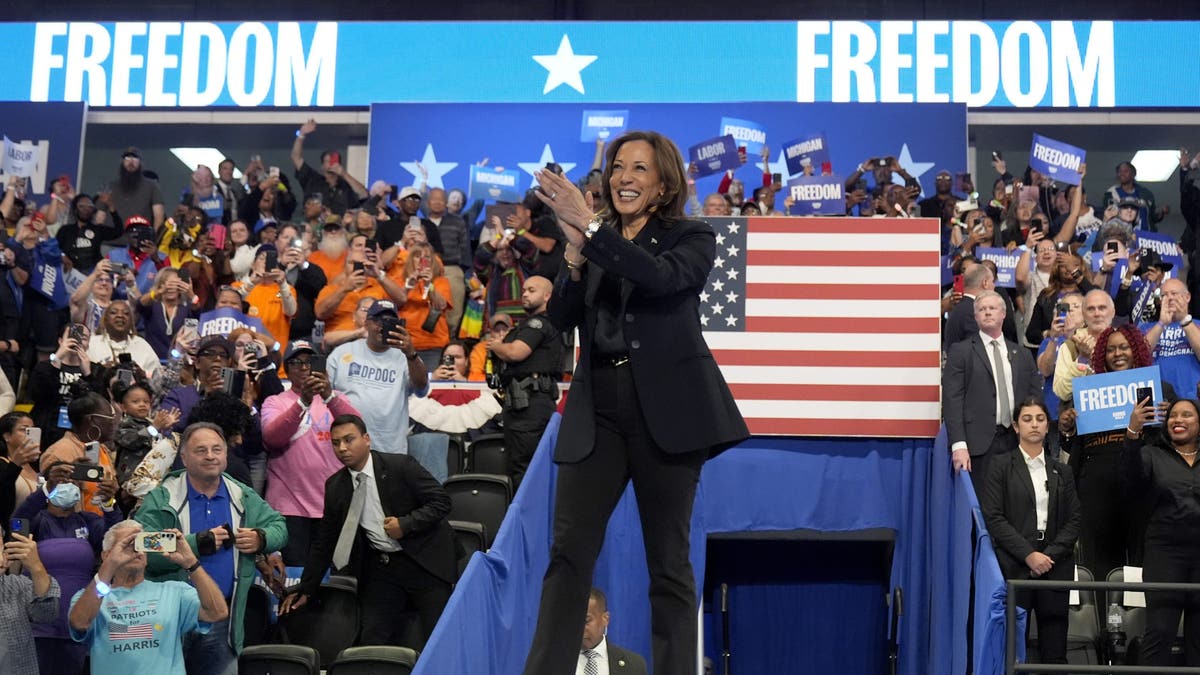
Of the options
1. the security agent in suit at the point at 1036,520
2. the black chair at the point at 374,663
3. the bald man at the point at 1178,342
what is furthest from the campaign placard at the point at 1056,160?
the black chair at the point at 374,663

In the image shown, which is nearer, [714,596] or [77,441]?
[77,441]

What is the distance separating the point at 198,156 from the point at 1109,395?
11876mm

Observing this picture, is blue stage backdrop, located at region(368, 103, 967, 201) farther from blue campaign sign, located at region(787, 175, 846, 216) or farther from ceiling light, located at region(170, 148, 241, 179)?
blue campaign sign, located at region(787, 175, 846, 216)

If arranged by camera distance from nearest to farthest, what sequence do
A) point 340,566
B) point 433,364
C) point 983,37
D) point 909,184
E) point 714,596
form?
point 340,566, point 433,364, point 714,596, point 909,184, point 983,37

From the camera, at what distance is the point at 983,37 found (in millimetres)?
16219

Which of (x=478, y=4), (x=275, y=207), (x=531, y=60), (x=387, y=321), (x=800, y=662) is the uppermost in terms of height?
(x=478, y=4)

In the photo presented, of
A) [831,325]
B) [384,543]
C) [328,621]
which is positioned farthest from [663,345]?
[831,325]

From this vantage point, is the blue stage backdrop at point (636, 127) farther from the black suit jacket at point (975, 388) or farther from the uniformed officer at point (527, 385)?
the black suit jacket at point (975, 388)

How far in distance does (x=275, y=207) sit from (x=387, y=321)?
6.02 meters

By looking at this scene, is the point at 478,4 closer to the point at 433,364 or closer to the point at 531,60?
the point at 531,60

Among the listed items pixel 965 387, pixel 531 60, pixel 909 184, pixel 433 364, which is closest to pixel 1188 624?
pixel 965 387

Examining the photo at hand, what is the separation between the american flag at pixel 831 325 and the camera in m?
8.64

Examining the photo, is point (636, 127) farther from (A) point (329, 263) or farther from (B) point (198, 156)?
(B) point (198, 156)

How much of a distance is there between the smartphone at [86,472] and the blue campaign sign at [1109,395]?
A: 4777 mm
